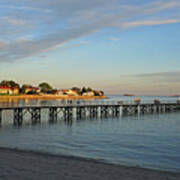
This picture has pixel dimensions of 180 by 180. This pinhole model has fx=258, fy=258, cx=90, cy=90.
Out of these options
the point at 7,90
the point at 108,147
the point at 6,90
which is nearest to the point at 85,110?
the point at 108,147

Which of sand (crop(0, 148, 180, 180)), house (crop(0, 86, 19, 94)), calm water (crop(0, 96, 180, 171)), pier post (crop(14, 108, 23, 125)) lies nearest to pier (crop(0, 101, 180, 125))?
pier post (crop(14, 108, 23, 125))

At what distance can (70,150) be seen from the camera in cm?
2006

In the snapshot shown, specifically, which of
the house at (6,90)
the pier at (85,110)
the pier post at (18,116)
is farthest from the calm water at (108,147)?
the house at (6,90)

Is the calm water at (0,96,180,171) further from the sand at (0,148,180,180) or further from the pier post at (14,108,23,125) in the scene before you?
the pier post at (14,108,23,125)

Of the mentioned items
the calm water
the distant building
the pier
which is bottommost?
the calm water

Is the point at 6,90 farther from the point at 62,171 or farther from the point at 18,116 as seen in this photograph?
the point at 62,171

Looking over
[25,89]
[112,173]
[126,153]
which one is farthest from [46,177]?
[25,89]

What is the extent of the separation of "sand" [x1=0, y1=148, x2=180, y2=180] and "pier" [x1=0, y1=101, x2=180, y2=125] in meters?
24.1

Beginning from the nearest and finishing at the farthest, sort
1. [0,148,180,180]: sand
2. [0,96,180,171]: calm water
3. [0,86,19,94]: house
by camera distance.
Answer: [0,148,180,180]: sand < [0,96,180,171]: calm water < [0,86,19,94]: house

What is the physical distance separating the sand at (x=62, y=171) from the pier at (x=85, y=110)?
2412 centimetres

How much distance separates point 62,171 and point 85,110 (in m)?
38.9

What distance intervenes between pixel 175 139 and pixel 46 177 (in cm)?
1815

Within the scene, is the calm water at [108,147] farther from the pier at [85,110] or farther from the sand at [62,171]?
the pier at [85,110]

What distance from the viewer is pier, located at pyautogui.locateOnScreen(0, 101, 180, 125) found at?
130ft
